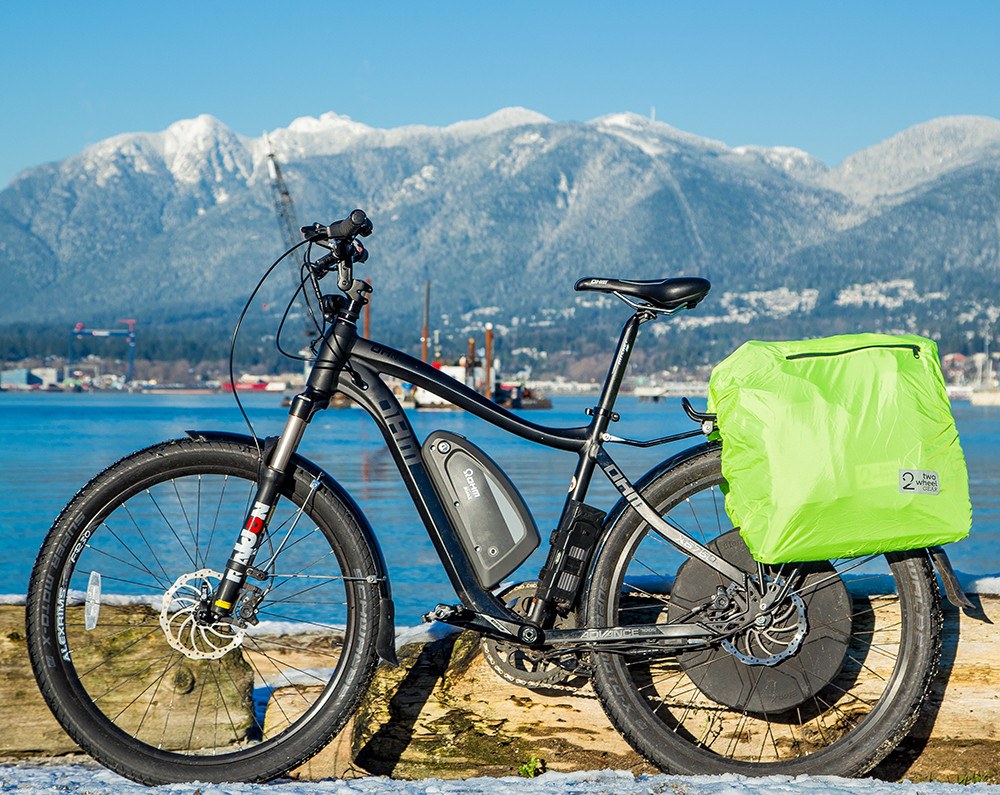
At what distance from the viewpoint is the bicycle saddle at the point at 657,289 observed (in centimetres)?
350

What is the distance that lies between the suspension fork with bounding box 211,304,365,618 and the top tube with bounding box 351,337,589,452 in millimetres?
63

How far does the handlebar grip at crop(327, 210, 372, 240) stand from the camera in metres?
3.43

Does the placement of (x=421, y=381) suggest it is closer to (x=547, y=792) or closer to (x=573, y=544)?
(x=573, y=544)

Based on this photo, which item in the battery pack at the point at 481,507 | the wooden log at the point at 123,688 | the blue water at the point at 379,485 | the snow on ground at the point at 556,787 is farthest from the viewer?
the blue water at the point at 379,485

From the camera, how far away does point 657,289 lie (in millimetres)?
3502

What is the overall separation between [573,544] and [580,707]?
0.61 m

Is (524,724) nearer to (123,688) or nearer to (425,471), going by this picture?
(425,471)

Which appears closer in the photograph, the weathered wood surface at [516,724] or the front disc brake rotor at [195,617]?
the front disc brake rotor at [195,617]

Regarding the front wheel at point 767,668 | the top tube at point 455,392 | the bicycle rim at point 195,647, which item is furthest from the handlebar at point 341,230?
the front wheel at point 767,668

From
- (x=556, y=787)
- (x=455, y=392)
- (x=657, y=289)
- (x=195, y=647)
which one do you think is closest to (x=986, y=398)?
(x=657, y=289)

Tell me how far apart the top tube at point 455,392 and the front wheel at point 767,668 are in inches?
11.8

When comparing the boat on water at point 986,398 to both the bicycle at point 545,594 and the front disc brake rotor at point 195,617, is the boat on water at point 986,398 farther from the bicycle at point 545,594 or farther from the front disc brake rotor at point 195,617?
the front disc brake rotor at point 195,617

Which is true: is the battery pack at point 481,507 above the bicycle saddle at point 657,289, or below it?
below

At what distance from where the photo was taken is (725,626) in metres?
3.53
